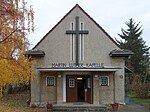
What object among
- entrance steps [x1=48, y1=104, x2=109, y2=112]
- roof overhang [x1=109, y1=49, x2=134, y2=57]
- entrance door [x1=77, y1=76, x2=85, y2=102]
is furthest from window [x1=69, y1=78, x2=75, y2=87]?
roof overhang [x1=109, y1=49, x2=134, y2=57]

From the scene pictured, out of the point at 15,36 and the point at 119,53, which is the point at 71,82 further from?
the point at 15,36

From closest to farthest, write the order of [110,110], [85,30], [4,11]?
1. [4,11]
2. [110,110]
3. [85,30]

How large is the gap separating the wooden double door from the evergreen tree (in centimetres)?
2515

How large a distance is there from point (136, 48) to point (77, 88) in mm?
30090

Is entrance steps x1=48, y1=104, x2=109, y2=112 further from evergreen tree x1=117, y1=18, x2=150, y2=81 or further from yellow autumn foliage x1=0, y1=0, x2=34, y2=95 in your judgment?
evergreen tree x1=117, y1=18, x2=150, y2=81

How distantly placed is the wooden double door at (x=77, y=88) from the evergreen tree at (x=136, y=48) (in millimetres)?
25147

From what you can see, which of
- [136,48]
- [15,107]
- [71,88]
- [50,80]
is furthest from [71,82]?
[136,48]

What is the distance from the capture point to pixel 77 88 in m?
27.0

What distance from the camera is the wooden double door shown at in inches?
1019

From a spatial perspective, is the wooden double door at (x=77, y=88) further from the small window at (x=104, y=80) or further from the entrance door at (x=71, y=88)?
the small window at (x=104, y=80)

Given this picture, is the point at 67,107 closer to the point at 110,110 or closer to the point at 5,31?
the point at 110,110

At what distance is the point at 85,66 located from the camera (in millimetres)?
25562

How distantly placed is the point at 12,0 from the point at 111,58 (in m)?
16.4

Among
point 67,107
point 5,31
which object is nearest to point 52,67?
point 67,107
